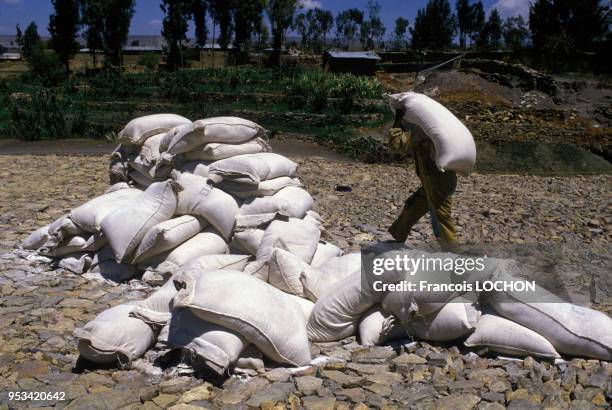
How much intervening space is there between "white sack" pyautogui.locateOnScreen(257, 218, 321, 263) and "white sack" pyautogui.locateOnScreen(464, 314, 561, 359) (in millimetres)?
1258

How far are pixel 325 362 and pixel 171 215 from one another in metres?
1.67

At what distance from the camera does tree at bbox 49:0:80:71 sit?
88.4 feet

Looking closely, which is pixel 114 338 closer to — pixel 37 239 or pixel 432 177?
pixel 37 239

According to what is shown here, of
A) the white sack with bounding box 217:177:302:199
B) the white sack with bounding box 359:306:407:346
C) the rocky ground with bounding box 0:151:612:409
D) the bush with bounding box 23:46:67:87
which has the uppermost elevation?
the bush with bounding box 23:46:67:87

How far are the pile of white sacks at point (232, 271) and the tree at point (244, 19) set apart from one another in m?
27.6

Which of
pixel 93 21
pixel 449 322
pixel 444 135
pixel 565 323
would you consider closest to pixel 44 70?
pixel 93 21

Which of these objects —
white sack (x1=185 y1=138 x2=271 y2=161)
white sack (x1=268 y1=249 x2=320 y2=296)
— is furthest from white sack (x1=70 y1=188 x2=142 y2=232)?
white sack (x1=268 y1=249 x2=320 y2=296)

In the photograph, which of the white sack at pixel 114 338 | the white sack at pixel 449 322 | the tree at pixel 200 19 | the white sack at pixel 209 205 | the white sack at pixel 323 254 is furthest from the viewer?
the tree at pixel 200 19

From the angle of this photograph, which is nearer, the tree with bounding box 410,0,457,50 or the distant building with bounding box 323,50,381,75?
the distant building with bounding box 323,50,381,75

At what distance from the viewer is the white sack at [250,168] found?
4.03 m

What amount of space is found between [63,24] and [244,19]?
9.65 metres

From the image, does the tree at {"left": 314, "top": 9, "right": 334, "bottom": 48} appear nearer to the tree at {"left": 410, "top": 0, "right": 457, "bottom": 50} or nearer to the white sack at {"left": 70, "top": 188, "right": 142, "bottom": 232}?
the tree at {"left": 410, "top": 0, "right": 457, "bottom": 50}

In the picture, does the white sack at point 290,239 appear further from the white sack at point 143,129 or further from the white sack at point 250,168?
the white sack at point 143,129

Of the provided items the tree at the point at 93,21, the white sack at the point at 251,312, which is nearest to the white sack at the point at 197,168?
the white sack at the point at 251,312
